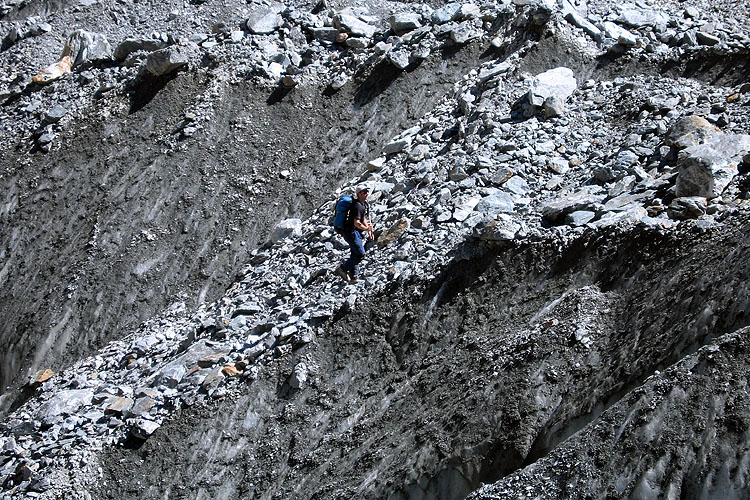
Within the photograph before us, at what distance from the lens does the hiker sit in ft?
37.4

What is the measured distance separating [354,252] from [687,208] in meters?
4.72

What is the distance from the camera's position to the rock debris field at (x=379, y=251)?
27.5 feet

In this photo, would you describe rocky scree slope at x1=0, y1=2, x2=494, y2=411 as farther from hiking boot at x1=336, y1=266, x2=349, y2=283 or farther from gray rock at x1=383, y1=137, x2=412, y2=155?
hiking boot at x1=336, y1=266, x2=349, y2=283

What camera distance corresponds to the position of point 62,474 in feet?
35.8

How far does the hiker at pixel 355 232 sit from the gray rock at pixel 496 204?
1.73 m

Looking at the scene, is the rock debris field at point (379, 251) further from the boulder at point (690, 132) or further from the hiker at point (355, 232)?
the hiker at point (355, 232)

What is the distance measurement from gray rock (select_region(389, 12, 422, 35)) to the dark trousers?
286 inches

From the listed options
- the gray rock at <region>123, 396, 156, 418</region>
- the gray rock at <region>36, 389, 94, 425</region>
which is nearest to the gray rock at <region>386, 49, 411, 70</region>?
the gray rock at <region>123, 396, 156, 418</region>

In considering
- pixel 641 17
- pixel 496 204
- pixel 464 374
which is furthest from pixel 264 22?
pixel 464 374

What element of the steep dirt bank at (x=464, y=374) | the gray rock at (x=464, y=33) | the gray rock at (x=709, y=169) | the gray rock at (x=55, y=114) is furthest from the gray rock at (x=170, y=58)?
the gray rock at (x=709, y=169)

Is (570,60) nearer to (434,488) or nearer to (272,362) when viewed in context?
(272,362)

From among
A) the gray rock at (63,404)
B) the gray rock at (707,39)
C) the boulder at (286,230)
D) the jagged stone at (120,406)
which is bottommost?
the gray rock at (63,404)

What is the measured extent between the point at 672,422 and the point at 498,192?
539 centimetres

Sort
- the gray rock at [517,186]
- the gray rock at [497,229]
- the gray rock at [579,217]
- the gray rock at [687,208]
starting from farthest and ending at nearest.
Answer: the gray rock at [517,186], the gray rock at [497,229], the gray rock at [579,217], the gray rock at [687,208]
